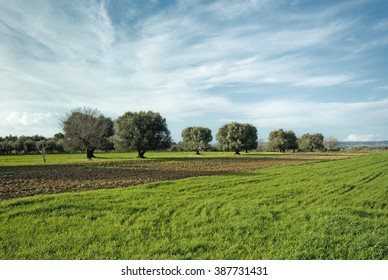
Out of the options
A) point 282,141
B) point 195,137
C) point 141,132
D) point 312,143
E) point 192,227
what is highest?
point 195,137

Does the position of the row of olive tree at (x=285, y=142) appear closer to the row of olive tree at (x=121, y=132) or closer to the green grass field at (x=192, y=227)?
the row of olive tree at (x=121, y=132)

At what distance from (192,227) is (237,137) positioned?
318 feet

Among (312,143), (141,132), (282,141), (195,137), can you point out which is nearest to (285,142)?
(282,141)

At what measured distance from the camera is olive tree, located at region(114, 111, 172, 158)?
64875 mm

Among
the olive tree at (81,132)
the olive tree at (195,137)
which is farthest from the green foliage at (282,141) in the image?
the olive tree at (81,132)

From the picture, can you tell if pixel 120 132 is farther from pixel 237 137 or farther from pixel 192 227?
pixel 192 227

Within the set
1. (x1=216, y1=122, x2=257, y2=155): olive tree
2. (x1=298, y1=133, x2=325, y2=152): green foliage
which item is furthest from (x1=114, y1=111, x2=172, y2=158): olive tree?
(x1=298, y1=133, x2=325, y2=152): green foliage

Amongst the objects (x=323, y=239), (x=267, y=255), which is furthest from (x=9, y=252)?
(x=323, y=239)

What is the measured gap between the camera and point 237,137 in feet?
346

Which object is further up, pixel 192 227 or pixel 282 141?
pixel 282 141

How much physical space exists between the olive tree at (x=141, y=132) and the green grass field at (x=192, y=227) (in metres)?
49.9

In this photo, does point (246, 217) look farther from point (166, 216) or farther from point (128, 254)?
point (128, 254)

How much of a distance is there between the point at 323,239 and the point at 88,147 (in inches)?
2259

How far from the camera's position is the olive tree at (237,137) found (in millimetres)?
104375
